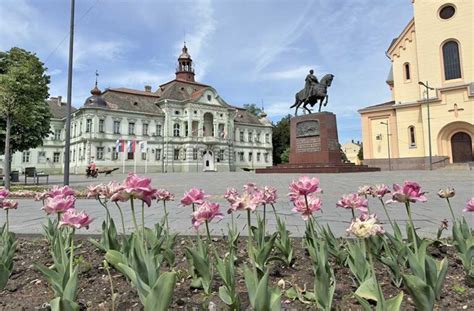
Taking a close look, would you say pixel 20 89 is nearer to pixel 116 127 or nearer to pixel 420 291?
pixel 420 291

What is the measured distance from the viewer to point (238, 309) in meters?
1.70

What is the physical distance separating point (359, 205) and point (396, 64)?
3749cm

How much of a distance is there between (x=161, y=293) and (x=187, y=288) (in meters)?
0.83

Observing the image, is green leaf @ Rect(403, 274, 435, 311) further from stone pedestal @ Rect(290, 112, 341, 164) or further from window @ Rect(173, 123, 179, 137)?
window @ Rect(173, 123, 179, 137)

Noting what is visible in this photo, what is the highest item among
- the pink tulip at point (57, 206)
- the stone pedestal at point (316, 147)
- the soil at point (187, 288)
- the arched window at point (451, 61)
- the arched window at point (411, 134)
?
the arched window at point (451, 61)

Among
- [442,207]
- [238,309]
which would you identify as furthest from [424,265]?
[442,207]

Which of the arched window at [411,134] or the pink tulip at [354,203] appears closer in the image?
the pink tulip at [354,203]

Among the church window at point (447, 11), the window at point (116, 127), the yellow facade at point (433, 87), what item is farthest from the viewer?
the window at point (116, 127)

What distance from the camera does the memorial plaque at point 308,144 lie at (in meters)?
19.3

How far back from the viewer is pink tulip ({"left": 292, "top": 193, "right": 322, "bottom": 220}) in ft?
6.64

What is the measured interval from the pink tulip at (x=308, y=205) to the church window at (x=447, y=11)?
37929 mm

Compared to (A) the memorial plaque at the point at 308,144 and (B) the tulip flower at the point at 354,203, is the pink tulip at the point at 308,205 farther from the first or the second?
(A) the memorial plaque at the point at 308,144

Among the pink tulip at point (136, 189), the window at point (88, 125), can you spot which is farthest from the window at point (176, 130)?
the pink tulip at point (136, 189)

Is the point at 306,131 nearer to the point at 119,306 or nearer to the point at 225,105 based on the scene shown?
the point at 119,306
